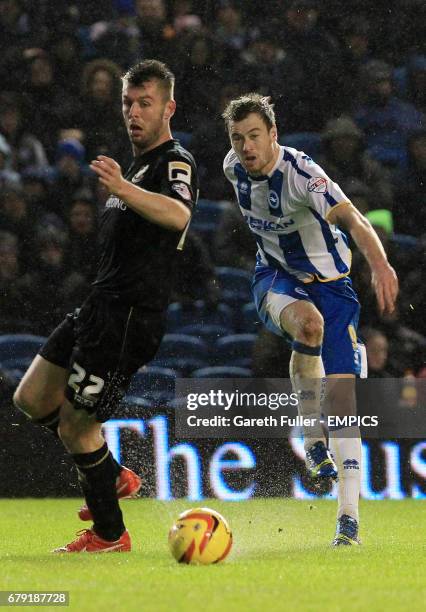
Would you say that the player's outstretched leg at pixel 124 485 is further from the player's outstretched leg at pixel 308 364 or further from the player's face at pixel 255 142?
the player's face at pixel 255 142

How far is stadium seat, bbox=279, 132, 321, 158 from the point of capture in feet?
35.1

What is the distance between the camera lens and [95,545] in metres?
5.83

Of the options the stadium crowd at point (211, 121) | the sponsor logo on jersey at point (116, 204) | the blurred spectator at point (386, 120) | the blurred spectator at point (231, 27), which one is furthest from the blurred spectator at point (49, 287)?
the sponsor logo on jersey at point (116, 204)

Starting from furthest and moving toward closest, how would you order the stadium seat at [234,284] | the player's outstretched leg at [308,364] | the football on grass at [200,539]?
1. the stadium seat at [234,284]
2. the player's outstretched leg at [308,364]
3. the football on grass at [200,539]

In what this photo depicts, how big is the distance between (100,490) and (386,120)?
6066 mm

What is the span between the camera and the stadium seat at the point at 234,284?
9.87 m

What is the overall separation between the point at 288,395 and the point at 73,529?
99.8 inches

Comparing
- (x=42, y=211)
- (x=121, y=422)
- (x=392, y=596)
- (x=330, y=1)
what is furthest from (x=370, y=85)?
(x=392, y=596)

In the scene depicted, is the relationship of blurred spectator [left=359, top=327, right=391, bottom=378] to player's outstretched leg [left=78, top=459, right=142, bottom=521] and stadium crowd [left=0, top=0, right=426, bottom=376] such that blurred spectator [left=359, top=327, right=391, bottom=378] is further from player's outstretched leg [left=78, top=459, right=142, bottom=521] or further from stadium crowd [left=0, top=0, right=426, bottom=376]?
player's outstretched leg [left=78, top=459, right=142, bottom=521]

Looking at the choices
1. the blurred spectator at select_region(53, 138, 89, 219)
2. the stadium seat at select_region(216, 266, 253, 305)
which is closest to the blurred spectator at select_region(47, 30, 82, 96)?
the blurred spectator at select_region(53, 138, 89, 219)

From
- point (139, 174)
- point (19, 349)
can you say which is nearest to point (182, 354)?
point (19, 349)

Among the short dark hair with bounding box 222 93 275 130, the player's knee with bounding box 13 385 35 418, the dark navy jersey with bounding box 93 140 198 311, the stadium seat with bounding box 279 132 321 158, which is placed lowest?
the player's knee with bounding box 13 385 35 418

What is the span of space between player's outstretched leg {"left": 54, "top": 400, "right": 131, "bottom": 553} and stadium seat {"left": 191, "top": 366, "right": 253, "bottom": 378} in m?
3.55

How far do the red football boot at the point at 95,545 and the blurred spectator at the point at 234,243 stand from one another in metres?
4.40
